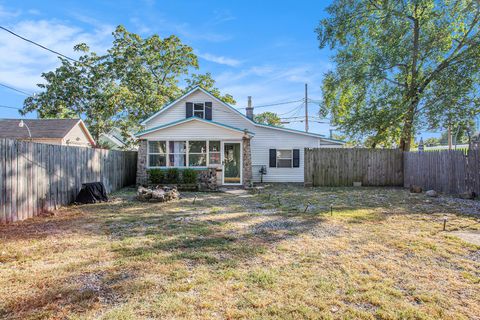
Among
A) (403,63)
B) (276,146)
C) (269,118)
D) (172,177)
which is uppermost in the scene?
(269,118)

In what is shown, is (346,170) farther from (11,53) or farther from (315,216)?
(11,53)

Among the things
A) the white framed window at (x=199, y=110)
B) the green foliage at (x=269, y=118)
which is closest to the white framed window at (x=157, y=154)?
the white framed window at (x=199, y=110)

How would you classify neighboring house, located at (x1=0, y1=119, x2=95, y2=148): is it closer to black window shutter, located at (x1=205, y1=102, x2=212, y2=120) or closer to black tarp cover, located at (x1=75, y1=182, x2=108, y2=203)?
black window shutter, located at (x1=205, y1=102, x2=212, y2=120)

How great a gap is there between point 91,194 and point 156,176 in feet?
14.3

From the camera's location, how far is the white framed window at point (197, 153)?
45.7 feet

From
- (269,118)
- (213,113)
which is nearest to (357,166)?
(213,113)

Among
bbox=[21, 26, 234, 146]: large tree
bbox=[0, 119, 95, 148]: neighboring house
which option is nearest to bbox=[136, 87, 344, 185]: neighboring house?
bbox=[21, 26, 234, 146]: large tree

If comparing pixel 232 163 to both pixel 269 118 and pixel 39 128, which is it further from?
pixel 269 118

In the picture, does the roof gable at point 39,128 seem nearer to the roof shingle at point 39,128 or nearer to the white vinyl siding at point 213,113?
the roof shingle at point 39,128

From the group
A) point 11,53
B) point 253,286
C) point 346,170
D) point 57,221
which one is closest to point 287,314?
point 253,286

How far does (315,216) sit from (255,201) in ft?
9.48

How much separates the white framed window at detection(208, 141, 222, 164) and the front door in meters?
0.47

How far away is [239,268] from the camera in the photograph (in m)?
3.64

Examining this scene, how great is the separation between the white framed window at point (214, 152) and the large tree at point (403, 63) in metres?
8.75
